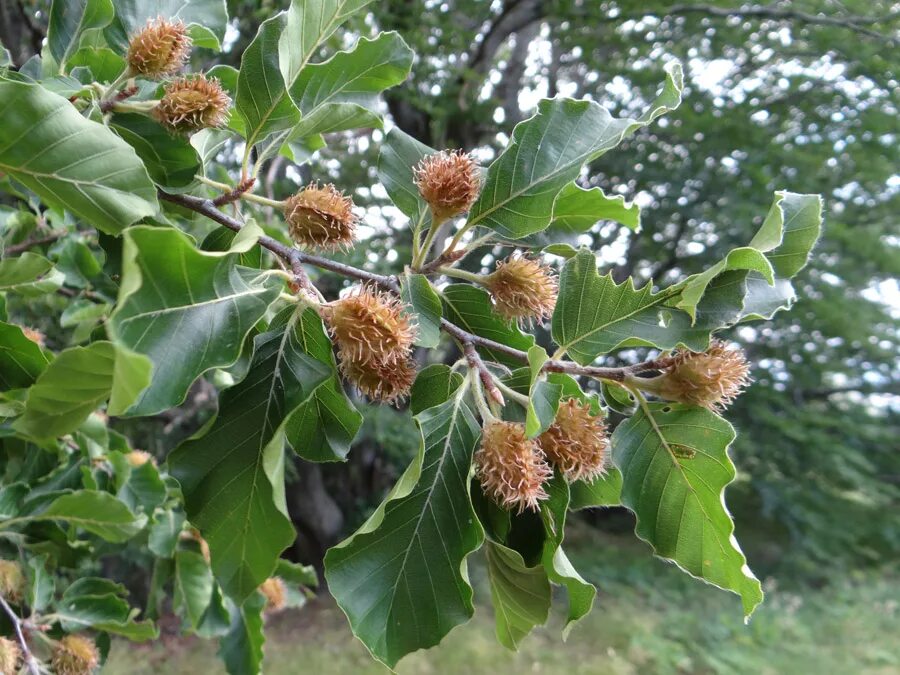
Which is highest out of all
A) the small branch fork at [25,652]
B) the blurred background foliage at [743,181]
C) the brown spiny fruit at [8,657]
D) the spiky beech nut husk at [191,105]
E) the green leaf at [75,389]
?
the spiky beech nut husk at [191,105]

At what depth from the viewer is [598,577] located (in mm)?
5859

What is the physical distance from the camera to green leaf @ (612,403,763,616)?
686 mm

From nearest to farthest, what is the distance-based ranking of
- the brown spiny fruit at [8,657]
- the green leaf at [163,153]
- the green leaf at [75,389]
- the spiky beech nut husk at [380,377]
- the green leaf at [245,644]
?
the green leaf at [75,389]
the spiky beech nut husk at [380,377]
the green leaf at [163,153]
the brown spiny fruit at [8,657]
the green leaf at [245,644]

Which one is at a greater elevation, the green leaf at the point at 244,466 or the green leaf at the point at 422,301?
the green leaf at the point at 422,301

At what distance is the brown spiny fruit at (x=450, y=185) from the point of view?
29.2 inches

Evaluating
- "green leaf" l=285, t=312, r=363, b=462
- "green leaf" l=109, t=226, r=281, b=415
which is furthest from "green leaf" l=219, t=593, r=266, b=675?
"green leaf" l=109, t=226, r=281, b=415

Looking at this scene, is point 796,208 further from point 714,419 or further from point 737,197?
point 737,197

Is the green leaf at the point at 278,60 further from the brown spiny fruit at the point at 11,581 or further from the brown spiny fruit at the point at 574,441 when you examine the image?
the brown spiny fruit at the point at 11,581

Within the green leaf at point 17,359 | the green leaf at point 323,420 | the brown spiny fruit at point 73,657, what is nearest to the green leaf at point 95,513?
the brown spiny fruit at point 73,657

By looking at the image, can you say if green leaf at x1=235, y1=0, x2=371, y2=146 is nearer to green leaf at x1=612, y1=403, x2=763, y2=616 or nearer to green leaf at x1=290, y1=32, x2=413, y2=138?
green leaf at x1=290, y1=32, x2=413, y2=138

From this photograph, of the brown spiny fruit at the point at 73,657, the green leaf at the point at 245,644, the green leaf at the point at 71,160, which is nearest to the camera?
the green leaf at the point at 71,160

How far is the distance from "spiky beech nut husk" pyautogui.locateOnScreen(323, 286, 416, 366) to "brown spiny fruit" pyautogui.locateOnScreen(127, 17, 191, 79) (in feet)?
1.31

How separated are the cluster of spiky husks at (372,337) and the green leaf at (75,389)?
0.23 m

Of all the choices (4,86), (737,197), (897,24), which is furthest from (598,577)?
(4,86)
